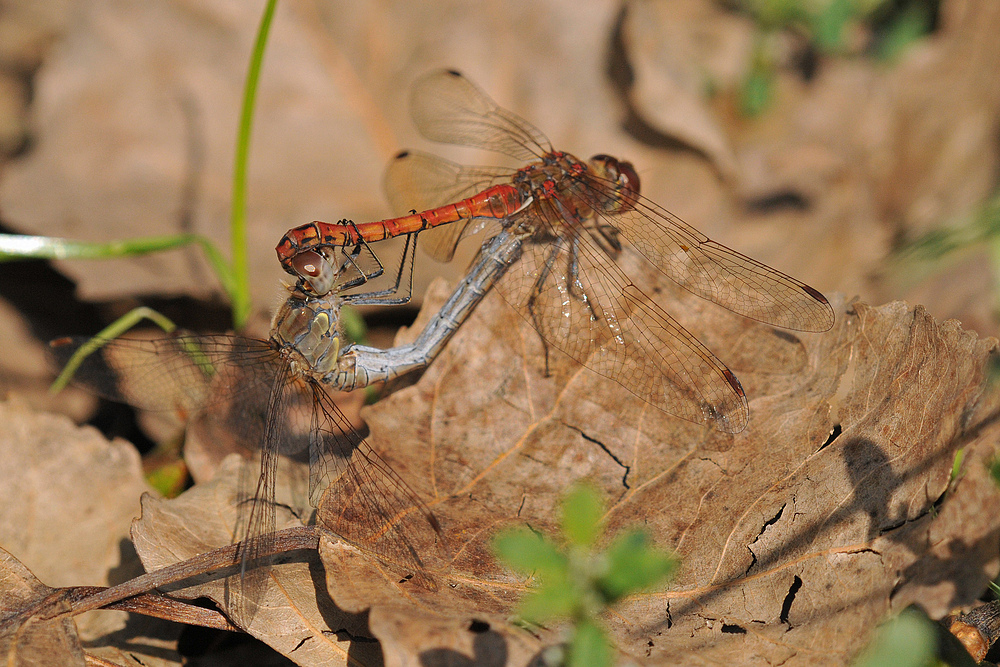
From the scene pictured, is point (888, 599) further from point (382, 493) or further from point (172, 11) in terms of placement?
point (172, 11)

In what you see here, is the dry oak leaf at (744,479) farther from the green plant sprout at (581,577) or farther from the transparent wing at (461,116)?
the transparent wing at (461,116)

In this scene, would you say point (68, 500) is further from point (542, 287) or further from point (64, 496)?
point (542, 287)

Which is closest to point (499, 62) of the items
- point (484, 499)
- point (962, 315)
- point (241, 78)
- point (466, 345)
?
point (241, 78)

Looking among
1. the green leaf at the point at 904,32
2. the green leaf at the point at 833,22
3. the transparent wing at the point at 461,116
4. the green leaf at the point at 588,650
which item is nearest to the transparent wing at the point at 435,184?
the transparent wing at the point at 461,116

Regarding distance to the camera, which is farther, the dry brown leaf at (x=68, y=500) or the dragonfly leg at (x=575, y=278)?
the dragonfly leg at (x=575, y=278)

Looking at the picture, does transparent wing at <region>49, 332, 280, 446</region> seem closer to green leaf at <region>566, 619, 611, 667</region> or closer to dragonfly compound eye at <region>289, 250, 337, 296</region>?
dragonfly compound eye at <region>289, 250, 337, 296</region>

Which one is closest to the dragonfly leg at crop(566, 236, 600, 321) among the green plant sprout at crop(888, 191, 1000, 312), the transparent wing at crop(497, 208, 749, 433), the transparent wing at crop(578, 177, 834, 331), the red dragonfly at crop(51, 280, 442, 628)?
the transparent wing at crop(497, 208, 749, 433)
